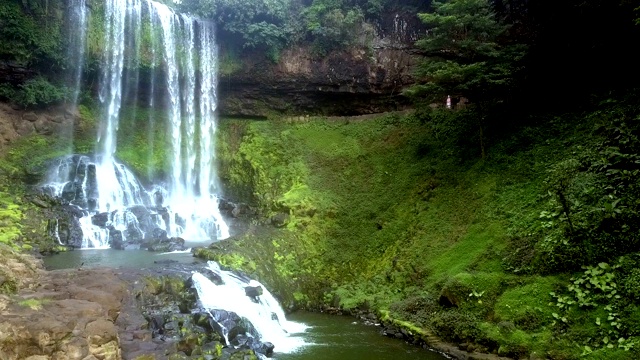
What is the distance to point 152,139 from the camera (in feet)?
87.9

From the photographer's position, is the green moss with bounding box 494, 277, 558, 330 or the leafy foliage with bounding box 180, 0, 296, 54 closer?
the green moss with bounding box 494, 277, 558, 330

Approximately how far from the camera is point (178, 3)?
1154 inches

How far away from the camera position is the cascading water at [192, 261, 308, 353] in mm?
13516

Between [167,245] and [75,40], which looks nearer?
[167,245]

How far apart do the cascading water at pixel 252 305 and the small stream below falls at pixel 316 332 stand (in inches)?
9.9

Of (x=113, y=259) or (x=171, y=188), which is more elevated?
(x=171, y=188)

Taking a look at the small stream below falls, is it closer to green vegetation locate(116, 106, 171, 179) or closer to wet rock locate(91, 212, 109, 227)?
wet rock locate(91, 212, 109, 227)

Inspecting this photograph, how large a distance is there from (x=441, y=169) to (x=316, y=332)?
9.50 metres

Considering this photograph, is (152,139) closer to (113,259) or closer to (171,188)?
(171,188)

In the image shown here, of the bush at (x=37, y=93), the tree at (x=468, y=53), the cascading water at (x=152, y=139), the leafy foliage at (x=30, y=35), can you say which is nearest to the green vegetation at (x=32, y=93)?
the bush at (x=37, y=93)

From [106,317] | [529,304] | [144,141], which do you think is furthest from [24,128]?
[529,304]

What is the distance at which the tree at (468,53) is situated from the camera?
17562 mm

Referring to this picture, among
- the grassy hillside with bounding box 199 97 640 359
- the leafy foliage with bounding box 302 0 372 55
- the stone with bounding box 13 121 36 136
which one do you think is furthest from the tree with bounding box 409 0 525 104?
the stone with bounding box 13 121 36 136

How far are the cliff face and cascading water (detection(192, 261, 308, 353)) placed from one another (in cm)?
1520
